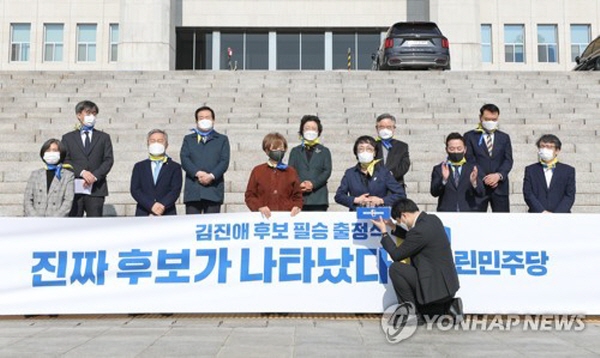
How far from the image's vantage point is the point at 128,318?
19.1ft

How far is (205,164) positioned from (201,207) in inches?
19.3

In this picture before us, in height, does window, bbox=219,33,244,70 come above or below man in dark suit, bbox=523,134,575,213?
above

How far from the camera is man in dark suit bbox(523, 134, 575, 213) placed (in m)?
6.55

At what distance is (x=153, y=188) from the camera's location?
6531mm

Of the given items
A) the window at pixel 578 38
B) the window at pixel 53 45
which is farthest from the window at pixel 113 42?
the window at pixel 578 38

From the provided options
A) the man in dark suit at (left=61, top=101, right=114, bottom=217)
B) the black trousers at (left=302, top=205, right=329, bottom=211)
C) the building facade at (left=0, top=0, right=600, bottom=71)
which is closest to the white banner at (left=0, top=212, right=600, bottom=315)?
the black trousers at (left=302, top=205, right=329, bottom=211)

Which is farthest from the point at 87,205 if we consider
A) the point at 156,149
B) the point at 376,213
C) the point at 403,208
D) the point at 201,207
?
the point at 403,208

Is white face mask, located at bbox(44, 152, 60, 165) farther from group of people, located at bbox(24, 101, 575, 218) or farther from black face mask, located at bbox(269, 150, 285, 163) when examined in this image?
black face mask, located at bbox(269, 150, 285, 163)

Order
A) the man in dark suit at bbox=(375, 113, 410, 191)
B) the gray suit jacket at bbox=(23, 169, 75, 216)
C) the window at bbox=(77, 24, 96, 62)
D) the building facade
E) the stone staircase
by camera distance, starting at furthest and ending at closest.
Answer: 1. the window at bbox=(77, 24, 96, 62)
2. the building facade
3. the stone staircase
4. the man in dark suit at bbox=(375, 113, 410, 191)
5. the gray suit jacket at bbox=(23, 169, 75, 216)

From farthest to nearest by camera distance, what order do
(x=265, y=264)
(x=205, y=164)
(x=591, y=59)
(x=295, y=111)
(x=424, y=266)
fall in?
(x=591, y=59) → (x=295, y=111) → (x=205, y=164) → (x=265, y=264) → (x=424, y=266)

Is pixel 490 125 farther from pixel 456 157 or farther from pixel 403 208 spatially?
pixel 403 208

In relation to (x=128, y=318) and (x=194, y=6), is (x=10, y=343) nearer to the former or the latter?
(x=128, y=318)

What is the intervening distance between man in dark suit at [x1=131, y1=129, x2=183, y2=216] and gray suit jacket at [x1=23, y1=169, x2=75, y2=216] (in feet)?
2.28

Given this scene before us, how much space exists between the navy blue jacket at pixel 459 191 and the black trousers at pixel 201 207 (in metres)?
2.48
